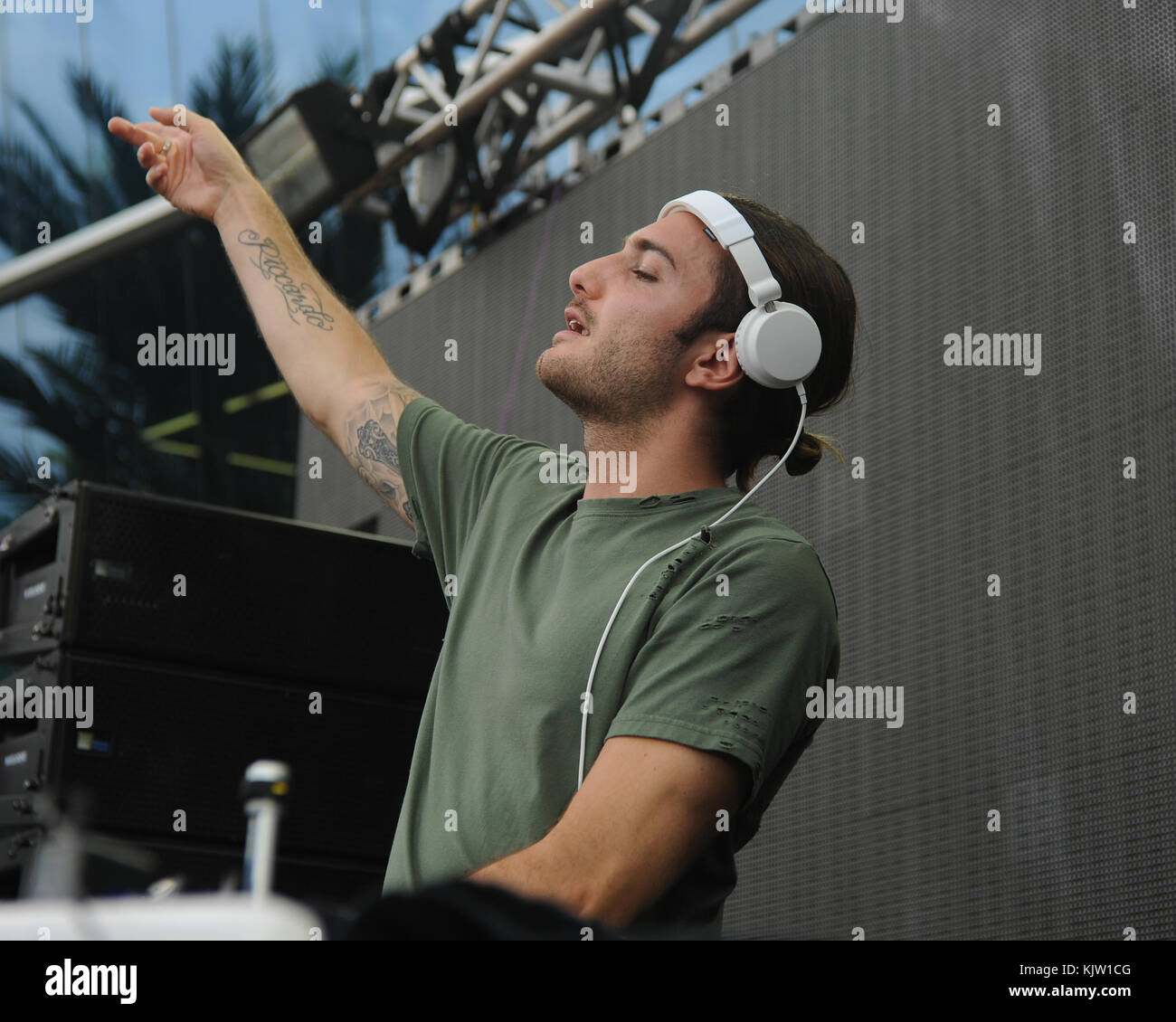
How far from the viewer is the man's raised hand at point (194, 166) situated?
159 centimetres

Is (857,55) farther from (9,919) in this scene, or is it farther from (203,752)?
(9,919)

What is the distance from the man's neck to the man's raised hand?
535 mm

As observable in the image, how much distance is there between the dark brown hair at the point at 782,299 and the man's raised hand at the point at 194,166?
572 mm

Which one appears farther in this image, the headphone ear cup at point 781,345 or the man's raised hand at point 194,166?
the man's raised hand at point 194,166

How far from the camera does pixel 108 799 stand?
5.60ft

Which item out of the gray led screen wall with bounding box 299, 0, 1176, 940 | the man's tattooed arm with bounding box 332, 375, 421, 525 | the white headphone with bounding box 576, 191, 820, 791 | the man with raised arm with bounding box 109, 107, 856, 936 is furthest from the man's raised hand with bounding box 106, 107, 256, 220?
the gray led screen wall with bounding box 299, 0, 1176, 940

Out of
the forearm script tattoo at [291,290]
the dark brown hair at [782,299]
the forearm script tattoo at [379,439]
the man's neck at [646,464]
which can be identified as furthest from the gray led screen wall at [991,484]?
the forearm script tattoo at [291,290]

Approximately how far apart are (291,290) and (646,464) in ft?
1.51

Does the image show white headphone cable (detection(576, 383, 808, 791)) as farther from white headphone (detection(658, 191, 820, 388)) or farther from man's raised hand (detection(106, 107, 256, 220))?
man's raised hand (detection(106, 107, 256, 220))

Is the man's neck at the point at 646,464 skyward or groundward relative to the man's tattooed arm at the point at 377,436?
groundward

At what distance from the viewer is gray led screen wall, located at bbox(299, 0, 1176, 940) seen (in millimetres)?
2182

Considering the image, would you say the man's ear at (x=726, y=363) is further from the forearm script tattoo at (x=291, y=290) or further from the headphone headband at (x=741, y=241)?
the forearm script tattoo at (x=291, y=290)

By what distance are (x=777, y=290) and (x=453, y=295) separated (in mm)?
2822
